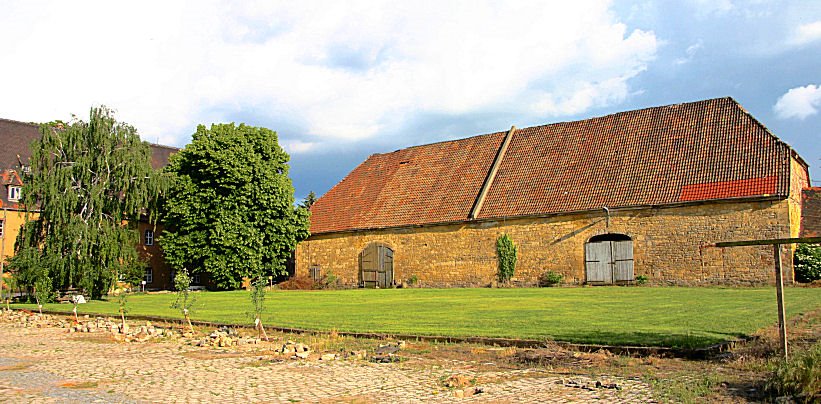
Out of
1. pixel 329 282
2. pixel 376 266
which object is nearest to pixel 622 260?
pixel 376 266

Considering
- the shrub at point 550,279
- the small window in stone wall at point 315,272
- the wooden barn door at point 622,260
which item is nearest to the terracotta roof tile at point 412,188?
the small window in stone wall at point 315,272

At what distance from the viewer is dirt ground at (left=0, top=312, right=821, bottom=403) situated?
8.11m

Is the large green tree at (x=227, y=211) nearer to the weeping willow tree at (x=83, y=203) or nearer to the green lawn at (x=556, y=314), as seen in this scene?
the weeping willow tree at (x=83, y=203)

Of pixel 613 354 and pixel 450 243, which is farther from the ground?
pixel 450 243

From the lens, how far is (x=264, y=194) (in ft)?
125

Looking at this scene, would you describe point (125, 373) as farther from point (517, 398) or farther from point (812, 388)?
point (812, 388)

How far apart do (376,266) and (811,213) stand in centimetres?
2056

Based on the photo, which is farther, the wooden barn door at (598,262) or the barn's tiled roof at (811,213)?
the wooden barn door at (598,262)

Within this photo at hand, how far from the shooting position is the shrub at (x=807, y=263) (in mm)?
25922

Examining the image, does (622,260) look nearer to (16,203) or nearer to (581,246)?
(581,246)

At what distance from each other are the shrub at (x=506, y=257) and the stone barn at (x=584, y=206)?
38cm

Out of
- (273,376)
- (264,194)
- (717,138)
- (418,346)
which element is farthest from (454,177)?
(273,376)

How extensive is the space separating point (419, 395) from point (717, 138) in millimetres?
25609

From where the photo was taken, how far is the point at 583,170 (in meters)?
32.1
